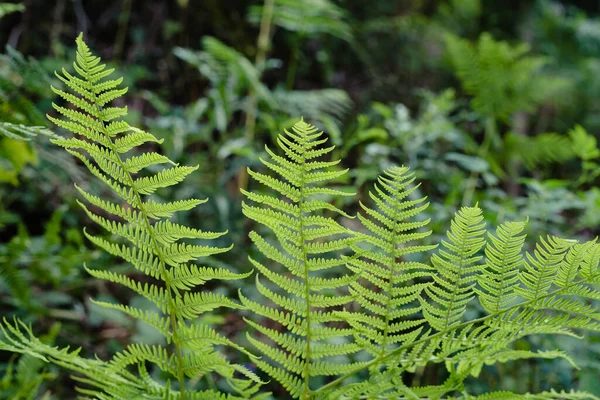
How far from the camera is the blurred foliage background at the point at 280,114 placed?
1.28m

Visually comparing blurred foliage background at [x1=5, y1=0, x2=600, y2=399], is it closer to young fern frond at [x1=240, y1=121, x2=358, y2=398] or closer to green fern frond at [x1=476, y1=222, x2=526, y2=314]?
young fern frond at [x1=240, y1=121, x2=358, y2=398]

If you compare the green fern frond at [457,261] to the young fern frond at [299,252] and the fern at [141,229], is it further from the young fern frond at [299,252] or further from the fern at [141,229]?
the fern at [141,229]

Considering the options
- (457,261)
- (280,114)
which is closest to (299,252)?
(457,261)

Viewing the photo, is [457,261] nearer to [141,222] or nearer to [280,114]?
[141,222]

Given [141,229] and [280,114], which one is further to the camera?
[280,114]

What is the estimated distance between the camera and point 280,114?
6.82ft

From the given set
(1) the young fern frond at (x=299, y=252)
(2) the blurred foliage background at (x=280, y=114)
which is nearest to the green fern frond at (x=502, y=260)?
(1) the young fern frond at (x=299, y=252)

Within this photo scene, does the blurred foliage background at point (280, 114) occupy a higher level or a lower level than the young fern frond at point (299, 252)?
higher

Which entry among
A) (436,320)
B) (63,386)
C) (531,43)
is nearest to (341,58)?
(531,43)

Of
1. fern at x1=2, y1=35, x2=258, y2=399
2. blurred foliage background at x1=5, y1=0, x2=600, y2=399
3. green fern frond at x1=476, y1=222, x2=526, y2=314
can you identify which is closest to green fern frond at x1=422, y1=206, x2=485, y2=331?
green fern frond at x1=476, y1=222, x2=526, y2=314

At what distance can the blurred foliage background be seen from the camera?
4.21 ft

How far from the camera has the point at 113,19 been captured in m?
2.72

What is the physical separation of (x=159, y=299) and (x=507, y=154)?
1.87 m

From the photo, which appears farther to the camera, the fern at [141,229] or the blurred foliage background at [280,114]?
the blurred foliage background at [280,114]
